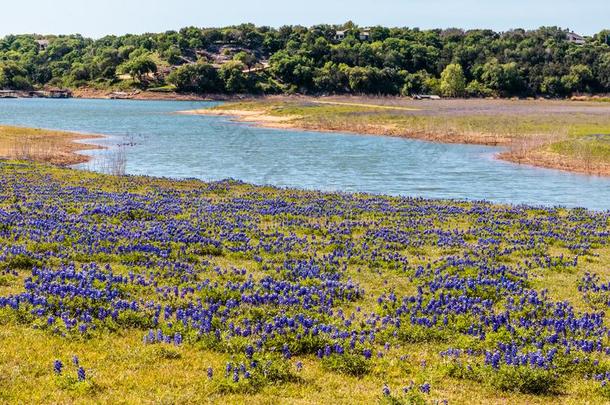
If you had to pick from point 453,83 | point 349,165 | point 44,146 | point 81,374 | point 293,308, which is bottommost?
point 349,165

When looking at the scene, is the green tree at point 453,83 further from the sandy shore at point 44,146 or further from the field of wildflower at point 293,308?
the field of wildflower at point 293,308

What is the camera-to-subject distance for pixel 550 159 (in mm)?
59219

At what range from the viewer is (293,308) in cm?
1310

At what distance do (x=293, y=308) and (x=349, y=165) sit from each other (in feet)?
143

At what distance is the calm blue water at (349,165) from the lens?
4334 cm

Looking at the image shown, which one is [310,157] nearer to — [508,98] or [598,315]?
[598,315]

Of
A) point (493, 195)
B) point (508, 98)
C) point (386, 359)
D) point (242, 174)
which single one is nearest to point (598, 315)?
point (386, 359)

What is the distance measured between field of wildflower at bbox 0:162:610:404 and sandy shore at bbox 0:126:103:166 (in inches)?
1121

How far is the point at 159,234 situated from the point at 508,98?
17683 centimetres

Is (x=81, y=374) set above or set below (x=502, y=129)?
below

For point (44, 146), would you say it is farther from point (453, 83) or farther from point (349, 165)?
point (453, 83)

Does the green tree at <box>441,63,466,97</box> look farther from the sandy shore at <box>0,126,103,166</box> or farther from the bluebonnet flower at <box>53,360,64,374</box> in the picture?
the bluebonnet flower at <box>53,360,64,374</box>

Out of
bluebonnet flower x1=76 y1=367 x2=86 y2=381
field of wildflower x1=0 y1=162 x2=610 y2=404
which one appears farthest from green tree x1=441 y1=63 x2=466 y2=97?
bluebonnet flower x1=76 y1=367 x2=86 y2=381

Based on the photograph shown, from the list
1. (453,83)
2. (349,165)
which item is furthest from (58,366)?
(453,83)
